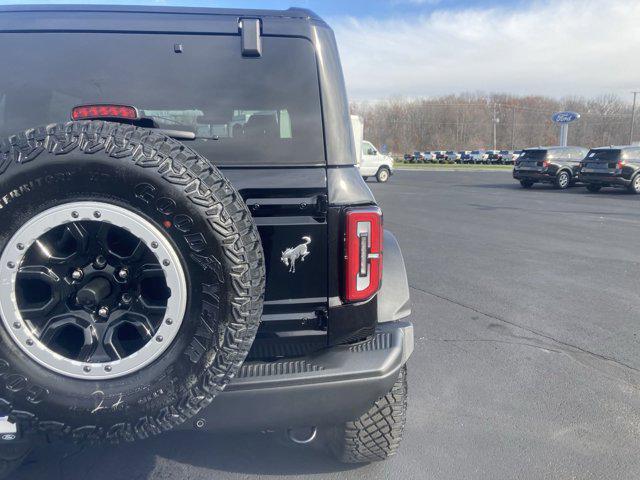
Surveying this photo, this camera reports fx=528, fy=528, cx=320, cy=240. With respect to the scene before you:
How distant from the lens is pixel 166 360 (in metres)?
1.82

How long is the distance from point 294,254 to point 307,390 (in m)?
0.54

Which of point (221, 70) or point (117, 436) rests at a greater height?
point (221, 70)

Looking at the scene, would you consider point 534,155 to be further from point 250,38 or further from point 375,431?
point 250,38

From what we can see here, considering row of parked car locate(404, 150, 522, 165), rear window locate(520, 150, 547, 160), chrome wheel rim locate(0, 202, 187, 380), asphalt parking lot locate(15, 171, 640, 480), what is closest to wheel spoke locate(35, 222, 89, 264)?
chrome wheel rim locate(0, 202, 187, 380)

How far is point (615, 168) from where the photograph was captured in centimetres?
1862

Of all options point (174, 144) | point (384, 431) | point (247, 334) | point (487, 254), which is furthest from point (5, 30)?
point (487, 254)

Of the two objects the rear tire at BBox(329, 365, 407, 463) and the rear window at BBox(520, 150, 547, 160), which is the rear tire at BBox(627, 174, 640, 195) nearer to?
the rear window at BBox(520, 150, 547, 160)

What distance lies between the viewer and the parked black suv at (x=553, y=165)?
21.0 m

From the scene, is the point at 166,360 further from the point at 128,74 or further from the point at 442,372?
the point at 442,372

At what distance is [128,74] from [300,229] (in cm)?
98

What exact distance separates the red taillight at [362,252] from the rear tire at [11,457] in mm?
1518

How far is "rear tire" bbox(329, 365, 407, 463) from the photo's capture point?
2613mm

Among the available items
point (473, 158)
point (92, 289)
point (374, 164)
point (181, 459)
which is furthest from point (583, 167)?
point (473, 158)

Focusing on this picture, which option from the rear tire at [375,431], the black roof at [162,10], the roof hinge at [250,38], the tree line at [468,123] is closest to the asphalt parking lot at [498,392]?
the rear tire at [375,431]
